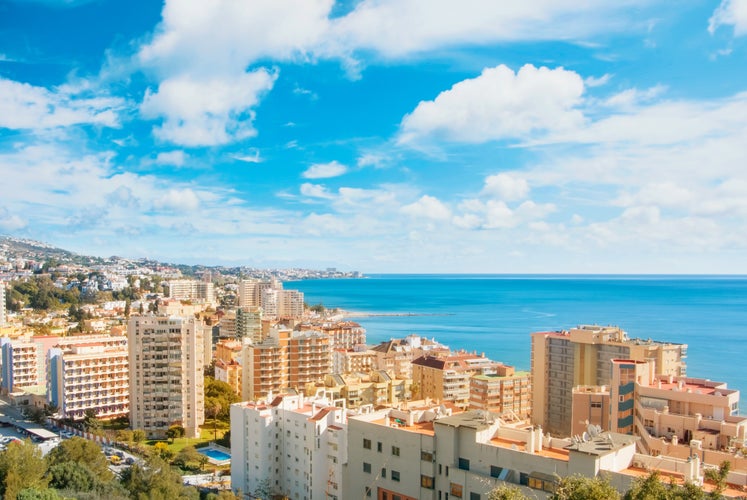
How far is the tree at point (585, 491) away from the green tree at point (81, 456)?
17.5 meters

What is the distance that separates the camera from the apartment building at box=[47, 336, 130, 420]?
3444 centimetres

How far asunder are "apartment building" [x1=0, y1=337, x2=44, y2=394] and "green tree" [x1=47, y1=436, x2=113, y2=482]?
22709 millimetres

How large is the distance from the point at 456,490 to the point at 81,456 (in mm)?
14686

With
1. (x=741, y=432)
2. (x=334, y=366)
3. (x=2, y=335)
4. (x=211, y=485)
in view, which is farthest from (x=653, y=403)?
(x=2, y=335)

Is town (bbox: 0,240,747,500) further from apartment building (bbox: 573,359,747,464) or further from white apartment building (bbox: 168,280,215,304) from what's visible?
white apartment building (bbox: 168,280,215,304)

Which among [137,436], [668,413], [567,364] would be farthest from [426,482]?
[567,364]

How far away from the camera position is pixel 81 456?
22.6m

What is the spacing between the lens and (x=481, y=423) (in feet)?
50.9

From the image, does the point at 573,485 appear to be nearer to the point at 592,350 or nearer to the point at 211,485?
the point at 211,485

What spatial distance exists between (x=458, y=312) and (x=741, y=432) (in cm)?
9564

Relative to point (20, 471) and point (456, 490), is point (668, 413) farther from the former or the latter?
point (20, 471)

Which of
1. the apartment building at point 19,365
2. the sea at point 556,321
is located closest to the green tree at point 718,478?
the sea at point 556,321

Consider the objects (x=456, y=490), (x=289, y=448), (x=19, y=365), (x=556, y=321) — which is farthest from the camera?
(x=556, y=321)

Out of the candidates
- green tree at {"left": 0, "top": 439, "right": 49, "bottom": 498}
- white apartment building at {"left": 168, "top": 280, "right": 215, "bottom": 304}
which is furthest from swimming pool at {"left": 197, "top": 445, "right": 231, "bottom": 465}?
white apartment building at {"left": 168, "top": 280, "right": 215, "bottom": 304}
